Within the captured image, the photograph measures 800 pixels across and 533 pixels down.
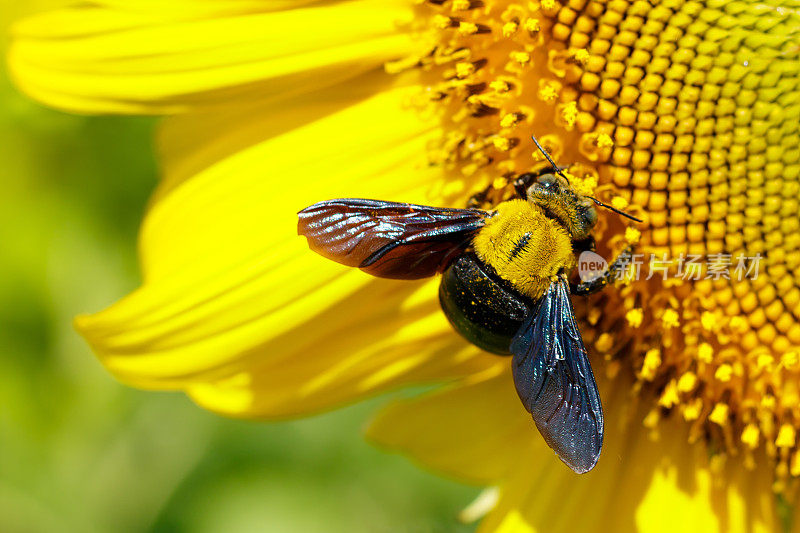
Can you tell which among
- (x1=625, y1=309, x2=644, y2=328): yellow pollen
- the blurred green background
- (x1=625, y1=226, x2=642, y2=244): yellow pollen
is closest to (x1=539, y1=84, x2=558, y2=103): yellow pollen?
(x1=625, y1=226, x2=642, y2=244): yellow pollen

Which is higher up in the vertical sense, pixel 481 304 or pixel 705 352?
pixel 481 304

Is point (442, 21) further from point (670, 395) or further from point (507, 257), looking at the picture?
point (670, 395)

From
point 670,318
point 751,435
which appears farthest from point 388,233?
point 751,435

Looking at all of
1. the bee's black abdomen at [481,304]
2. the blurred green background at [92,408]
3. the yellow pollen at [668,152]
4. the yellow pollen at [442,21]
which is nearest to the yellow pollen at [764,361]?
the yellow pollen at [668,152]

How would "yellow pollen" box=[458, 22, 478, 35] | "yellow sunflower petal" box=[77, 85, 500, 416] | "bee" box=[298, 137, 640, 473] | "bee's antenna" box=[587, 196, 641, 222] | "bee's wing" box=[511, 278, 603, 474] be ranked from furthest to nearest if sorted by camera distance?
"yellow sunflower petal" box=[77, 85, 500, 416] → "yellow pollen" box=[458, 22, 478, 35] → "bee's antenna" box=[587, 196, 641, 222] → "bee" box=[298, 137, 640, 473] → "bee's wing" box=[511, 278, 603, 474]

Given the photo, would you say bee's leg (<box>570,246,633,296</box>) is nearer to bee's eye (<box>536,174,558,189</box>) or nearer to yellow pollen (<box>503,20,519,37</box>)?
bee's eye (<box>536,174,558,189</box>)

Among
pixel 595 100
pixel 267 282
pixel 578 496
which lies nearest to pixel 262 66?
pixel 267 282

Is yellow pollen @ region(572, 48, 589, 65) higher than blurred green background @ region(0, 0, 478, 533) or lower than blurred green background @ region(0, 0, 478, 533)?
higher

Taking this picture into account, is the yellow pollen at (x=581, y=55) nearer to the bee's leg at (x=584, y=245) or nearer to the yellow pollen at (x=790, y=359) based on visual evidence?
the bee's leg at (x=584, y=245)
